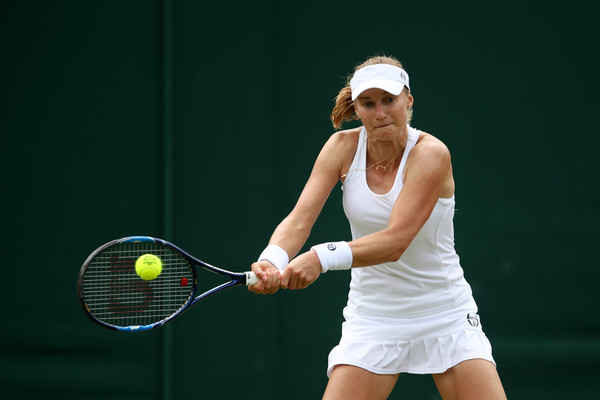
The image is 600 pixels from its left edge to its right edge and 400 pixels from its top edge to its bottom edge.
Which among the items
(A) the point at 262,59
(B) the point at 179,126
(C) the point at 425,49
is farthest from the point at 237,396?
(C) the point at 425,49

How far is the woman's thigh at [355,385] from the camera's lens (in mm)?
2291

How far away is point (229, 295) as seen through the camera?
12.6 ft

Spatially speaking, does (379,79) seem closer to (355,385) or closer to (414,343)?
(414,343)

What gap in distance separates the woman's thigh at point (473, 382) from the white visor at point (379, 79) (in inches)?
33.4

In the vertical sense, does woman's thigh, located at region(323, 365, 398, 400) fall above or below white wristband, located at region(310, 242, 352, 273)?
below

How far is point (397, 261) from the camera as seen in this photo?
238cm

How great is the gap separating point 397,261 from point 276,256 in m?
0.40

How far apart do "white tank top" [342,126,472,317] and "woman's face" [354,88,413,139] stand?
0.09m

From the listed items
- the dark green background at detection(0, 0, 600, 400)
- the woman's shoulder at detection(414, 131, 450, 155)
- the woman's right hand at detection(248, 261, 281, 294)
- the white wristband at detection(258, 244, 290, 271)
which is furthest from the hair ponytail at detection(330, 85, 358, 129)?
the dark green background at detection(0, 0, 600, 400)

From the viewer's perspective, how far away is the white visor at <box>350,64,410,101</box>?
2.29 meters

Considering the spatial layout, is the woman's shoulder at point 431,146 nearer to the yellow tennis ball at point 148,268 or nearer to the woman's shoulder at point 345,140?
the woman's shoulder at point 345,140

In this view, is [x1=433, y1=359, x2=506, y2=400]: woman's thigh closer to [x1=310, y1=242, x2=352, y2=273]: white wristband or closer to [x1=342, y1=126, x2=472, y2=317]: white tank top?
[x1=342, y1=126, x2=472, y2=317]: white tank top

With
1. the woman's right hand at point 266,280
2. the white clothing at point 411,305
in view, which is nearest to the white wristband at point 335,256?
the woman's right hand at point 266,280

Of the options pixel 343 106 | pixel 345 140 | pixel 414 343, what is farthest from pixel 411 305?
pixel 343 106
